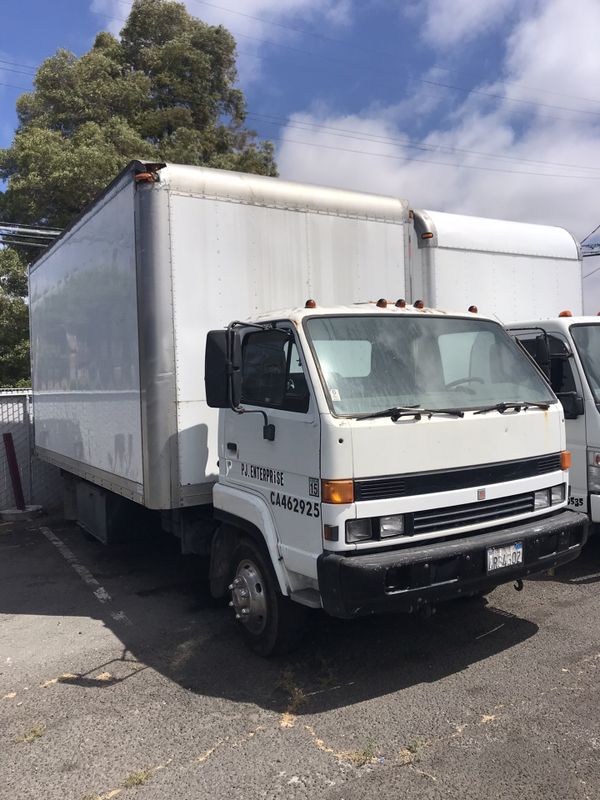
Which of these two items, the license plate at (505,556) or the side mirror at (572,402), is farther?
the side mirror at (572,402)

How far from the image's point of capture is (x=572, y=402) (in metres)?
5.55

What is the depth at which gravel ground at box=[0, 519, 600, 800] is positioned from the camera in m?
3.13

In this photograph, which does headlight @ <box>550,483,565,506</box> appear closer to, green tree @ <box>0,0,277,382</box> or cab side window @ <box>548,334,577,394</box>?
cab side window @ <box>548,334,577,394</box>

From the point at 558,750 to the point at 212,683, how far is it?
2.04 m

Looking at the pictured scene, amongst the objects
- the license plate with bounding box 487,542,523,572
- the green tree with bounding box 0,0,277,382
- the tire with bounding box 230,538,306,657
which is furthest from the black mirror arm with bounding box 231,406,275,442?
the green tree with bounding box 0,0,277,382

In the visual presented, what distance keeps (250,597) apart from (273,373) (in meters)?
1.54

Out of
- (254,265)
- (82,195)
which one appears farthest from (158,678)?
(82,195)

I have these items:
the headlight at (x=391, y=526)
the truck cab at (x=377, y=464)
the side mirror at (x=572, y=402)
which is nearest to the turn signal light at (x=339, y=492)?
the truck cab at (x=377, y=464)

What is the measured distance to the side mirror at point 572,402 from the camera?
5535 mm

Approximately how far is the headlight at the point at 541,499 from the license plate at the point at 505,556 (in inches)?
18.1

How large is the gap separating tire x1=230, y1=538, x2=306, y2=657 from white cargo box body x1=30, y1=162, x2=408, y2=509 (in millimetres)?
762

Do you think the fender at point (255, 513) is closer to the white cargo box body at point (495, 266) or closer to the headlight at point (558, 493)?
the headlight at point (558, 493)

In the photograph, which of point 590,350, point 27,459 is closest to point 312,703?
point 590,350

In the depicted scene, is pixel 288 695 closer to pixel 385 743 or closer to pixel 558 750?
pixel 385 743
